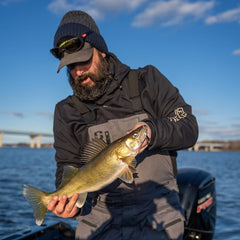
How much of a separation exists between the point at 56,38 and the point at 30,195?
7.13 ft

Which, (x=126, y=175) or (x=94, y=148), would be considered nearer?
(x=126, y=175)

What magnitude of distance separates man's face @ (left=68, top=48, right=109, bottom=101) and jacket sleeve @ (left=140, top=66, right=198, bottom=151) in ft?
1.87

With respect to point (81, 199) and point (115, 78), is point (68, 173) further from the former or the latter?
point (115, 78)

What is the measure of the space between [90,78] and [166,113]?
3.90 ft

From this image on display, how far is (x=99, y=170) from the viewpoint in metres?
3.04

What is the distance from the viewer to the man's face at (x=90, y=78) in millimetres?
3795

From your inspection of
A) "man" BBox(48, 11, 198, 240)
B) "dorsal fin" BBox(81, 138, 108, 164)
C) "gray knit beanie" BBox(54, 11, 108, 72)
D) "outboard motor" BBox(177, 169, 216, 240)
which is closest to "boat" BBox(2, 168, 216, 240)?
"outboard motor" BBox(177, 169, 216, 240)

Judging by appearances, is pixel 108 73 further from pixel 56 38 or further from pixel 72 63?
pixel 56 38

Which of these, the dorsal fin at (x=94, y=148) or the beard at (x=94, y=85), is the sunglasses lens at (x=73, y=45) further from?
the dorsal fin at (x=94, y=148)

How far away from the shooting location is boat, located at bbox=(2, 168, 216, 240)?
16.2ft

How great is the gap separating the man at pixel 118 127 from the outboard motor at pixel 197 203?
1.67 meters

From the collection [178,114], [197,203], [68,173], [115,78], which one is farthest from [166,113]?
[197,203]

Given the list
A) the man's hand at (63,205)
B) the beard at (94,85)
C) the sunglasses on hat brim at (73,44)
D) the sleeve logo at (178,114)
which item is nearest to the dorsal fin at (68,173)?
the man's hand at (63,205)

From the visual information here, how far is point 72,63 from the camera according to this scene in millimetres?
3768
